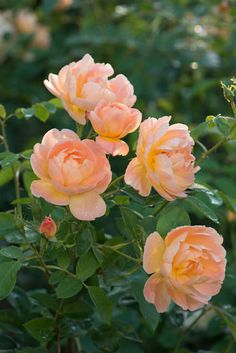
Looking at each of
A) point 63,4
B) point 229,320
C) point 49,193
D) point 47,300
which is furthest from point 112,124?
point 63,4

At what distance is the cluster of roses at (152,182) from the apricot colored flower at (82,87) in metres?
0.03

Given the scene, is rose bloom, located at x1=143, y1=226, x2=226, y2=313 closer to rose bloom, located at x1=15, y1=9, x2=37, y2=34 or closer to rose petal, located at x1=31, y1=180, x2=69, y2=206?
rose petal, located at x1=31, y1=180, x2=69, y2=206

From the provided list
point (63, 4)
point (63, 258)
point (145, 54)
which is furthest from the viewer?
point (63, 4)

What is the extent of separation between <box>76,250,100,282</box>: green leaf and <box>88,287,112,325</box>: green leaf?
0.11ft

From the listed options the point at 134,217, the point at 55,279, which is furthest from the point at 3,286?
the point at 134,217

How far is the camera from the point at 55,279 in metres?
1.25

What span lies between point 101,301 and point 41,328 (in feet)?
0.42

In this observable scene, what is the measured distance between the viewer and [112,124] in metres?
1.20

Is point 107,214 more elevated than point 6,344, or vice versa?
point 107,214

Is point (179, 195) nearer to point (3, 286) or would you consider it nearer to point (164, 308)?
point (164, 308)

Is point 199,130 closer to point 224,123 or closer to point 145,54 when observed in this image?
point 224,123

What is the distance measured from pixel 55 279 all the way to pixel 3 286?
0.09m

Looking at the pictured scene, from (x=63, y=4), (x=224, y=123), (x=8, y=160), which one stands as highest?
(x=224, y=123)

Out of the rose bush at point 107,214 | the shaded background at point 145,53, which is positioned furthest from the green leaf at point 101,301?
the shaded background at point 145,53
